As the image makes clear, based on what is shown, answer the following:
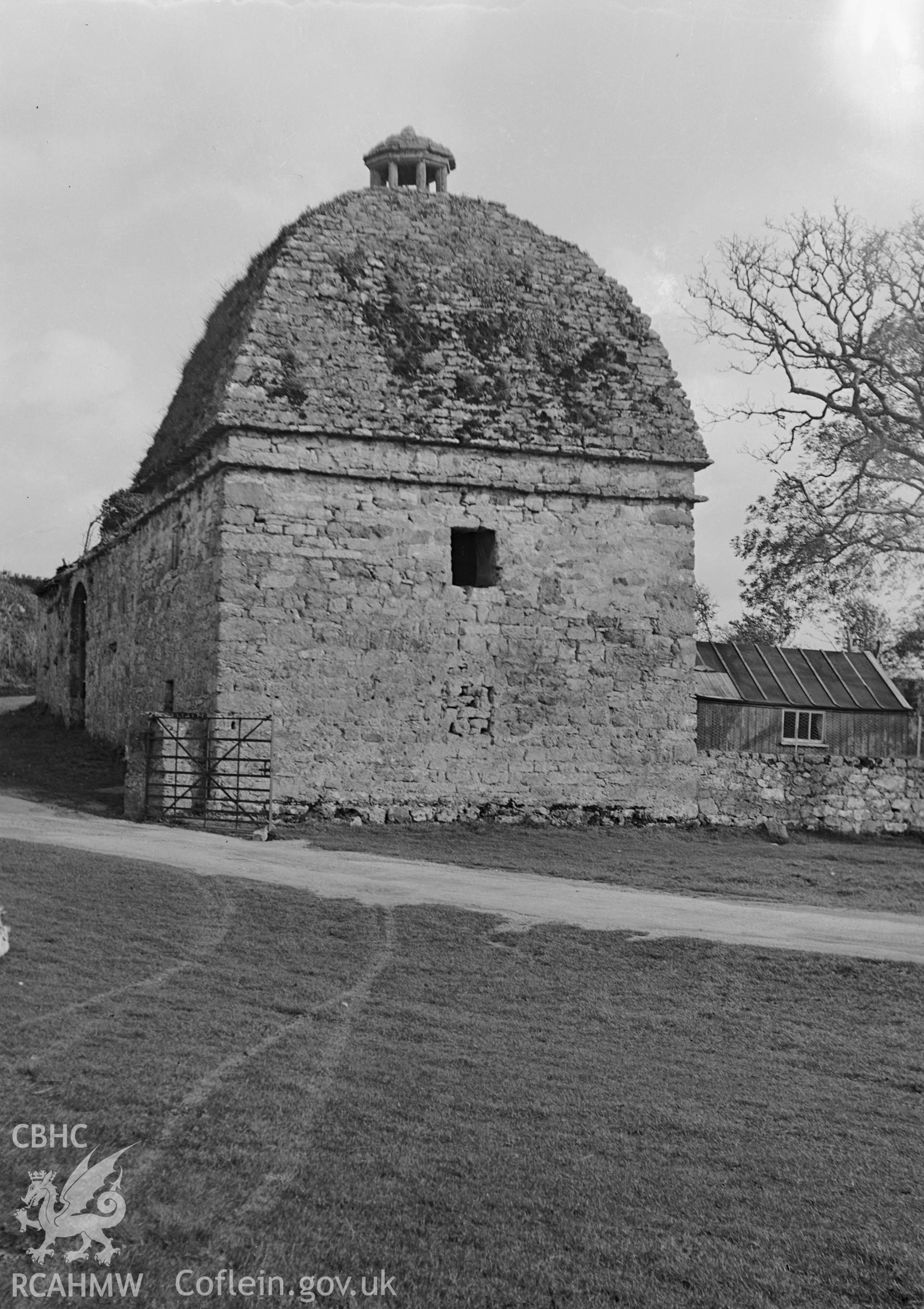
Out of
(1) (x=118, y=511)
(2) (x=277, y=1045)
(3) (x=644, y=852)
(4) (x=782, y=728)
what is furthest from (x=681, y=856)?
(1) (x=118, y=511)

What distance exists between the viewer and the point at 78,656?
29188 millimetres

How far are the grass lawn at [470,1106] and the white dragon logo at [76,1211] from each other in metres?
0.06

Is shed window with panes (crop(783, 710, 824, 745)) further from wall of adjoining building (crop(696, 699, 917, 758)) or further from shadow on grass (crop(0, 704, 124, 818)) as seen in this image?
shadow on grass (crop(0, 704, 124, 818))

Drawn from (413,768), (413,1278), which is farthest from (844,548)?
(413,1278)

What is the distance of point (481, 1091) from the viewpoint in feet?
23.4

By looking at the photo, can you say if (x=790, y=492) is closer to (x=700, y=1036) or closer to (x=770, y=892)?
(x=770, y=892)

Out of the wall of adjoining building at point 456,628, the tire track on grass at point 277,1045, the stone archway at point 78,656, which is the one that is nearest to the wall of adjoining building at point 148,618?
the stone archway at point 78,656

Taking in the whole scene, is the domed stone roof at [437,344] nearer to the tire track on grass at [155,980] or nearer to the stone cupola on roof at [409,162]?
the stone cupola on roof at [409,162]

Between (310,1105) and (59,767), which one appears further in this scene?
(59,767)

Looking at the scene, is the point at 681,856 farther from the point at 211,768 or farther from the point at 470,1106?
the point at 470,1106

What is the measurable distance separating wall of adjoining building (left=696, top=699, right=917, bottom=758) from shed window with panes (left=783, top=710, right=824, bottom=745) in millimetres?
82

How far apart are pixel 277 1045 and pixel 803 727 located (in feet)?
58.8

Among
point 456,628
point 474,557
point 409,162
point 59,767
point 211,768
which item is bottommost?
point 59,767

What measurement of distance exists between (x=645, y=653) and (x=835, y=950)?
31.1 ft
